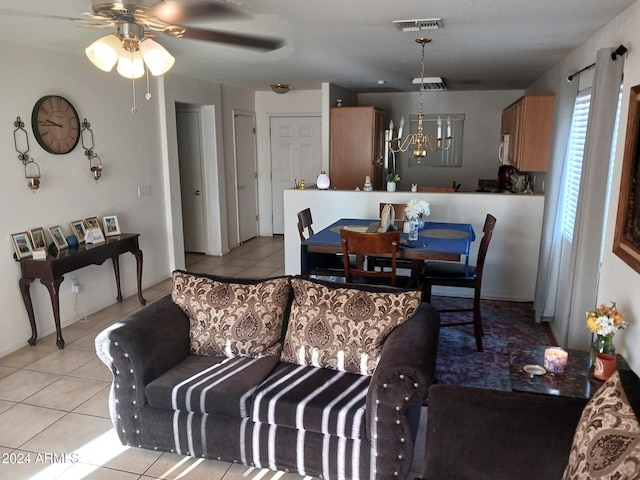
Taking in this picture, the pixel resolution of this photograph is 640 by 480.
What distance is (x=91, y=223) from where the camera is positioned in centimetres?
438

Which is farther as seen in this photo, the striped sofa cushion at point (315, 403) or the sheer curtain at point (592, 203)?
the sheer curtain at point (592, 203)

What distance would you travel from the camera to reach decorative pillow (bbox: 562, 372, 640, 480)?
4.30 ft

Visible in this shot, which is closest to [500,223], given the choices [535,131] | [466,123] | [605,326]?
[535,131]

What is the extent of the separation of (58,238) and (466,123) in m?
6.04

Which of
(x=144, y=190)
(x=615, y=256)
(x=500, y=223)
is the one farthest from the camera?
(x=144, y=190)

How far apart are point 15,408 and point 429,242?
296 centimetres

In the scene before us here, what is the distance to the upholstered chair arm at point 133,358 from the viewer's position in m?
2.38

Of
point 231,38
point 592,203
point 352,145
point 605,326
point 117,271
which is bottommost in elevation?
point 117,271

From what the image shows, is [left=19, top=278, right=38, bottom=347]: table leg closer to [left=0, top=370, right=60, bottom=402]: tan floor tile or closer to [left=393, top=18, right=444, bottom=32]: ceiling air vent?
[left=0, top=370, right=60, bottom=402]: tan floor tile

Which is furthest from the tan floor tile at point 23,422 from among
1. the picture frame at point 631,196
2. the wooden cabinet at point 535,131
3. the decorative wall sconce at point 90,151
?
the wooden cabinet at point 535,131

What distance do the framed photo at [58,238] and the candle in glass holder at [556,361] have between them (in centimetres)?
362

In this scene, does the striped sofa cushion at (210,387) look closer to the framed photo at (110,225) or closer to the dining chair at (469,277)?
the dining chair at (469,277)

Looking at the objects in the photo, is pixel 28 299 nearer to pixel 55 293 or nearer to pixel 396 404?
pixel 55 293

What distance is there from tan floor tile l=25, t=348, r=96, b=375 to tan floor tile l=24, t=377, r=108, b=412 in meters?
0.17
